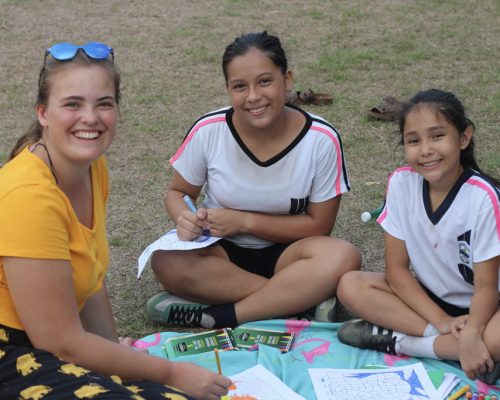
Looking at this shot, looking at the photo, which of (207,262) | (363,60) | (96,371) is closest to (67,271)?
(96,371)

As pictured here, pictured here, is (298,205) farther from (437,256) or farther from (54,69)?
(54,69)

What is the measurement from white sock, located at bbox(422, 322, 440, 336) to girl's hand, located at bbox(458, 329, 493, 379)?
158 mm

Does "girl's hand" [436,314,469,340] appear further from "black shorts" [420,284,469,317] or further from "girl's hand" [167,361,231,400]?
"girl's hand" [167,361,231,400]

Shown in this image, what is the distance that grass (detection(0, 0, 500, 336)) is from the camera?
421 cm

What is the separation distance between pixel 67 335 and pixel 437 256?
1.43 m

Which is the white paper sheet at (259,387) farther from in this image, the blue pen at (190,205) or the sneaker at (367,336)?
the blue pen at (190,205)

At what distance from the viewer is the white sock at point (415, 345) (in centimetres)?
293

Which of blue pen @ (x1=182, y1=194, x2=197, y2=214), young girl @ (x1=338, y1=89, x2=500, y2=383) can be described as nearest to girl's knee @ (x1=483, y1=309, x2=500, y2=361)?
young girl @ (x1=338, y1=89, x2=500, y2=383)

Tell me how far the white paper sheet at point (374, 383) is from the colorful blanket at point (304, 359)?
0.05m

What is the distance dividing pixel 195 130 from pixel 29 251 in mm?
1391

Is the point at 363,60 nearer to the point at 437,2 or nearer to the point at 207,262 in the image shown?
the point at 437,2

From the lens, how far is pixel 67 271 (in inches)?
83.7

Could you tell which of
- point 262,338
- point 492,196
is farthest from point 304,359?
point 492,196

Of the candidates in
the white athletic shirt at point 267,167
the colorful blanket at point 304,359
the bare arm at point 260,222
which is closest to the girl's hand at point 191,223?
the bare arm at point 260,222
